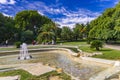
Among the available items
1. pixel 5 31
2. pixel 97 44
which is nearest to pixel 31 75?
pixel 97 44

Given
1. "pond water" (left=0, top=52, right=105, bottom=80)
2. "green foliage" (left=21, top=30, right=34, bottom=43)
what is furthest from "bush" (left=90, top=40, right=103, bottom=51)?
"green foliage" (left=21, top=30, right=34, bottom=43)

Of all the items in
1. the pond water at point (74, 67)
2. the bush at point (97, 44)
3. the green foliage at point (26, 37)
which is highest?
the green foliage at point (26, 37)

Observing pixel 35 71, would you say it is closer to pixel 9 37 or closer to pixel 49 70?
pixel 49 70

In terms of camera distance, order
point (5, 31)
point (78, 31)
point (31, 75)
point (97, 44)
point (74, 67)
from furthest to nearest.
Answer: point (78, 31)
point (5, 31)
point (97, 44)
point (74, 67)
point (31, 75)

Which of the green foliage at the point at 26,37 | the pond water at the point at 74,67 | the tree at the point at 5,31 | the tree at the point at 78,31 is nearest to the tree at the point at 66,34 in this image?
the tree at the point at 78,31

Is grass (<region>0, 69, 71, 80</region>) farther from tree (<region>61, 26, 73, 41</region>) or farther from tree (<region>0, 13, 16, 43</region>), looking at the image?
tree (<region>61, 26, 73, 41</region>)

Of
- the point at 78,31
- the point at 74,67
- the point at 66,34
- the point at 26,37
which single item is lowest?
the point at 74,67

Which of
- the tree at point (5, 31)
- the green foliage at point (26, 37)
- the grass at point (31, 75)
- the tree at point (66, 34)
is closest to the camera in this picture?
the grass at point (31, 75)

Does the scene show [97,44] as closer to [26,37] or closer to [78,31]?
[26,37]

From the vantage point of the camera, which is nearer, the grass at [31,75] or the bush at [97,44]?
the grass at [31,75]

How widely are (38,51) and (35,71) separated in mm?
12621

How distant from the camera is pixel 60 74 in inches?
407

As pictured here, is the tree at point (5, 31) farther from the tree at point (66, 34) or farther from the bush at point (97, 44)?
the bush at point (97, 44)

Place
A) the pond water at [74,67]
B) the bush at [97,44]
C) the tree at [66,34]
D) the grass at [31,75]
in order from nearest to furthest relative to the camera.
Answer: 1. the grass at [31,75]
2. the pond water at [74,67]
3. the bush at [97,44]
4. the tree at [66,34]
